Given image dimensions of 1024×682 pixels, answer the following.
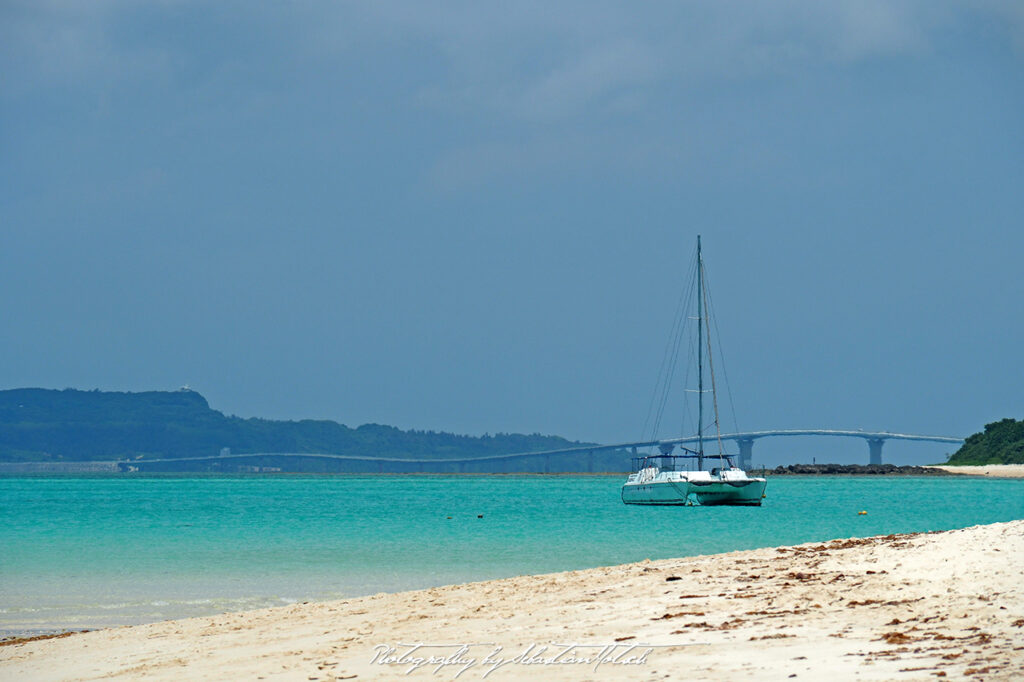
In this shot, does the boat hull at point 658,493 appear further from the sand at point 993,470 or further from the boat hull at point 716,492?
the sand at point 993,470

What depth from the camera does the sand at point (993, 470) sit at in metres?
121

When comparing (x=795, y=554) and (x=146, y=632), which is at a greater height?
(x=795, y=554)

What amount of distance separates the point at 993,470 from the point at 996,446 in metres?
14.1

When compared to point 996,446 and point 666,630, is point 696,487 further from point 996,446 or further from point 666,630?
point 996,446

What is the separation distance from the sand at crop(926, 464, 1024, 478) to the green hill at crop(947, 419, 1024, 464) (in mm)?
1694

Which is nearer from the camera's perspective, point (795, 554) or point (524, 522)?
point (795, 554)

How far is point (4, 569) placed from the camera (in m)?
24.5

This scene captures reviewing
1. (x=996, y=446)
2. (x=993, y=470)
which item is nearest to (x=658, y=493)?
(x=993, y=470)

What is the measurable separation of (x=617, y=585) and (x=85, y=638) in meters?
6.42

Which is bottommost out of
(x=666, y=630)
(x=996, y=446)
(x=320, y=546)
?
(x=320, y=546)

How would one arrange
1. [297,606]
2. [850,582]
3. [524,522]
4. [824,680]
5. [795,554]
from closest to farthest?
[824,680]
[850,582]
[795,554]
[297,606]
[524,522]

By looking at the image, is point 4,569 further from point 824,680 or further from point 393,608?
point 824,680

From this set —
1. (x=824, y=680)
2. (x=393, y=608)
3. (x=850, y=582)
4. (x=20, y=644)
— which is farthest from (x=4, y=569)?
(x=824, y=680)

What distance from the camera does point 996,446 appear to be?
140750 millimetres
